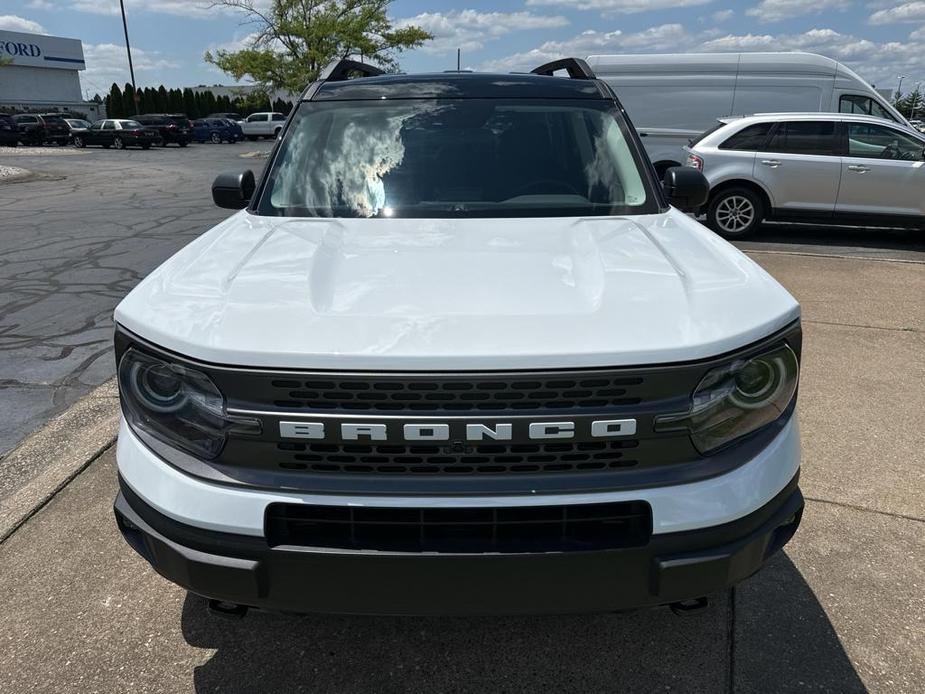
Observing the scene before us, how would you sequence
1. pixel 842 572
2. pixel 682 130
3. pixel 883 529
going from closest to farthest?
pixel 842 572
pixel 883 529
pixel 682 130

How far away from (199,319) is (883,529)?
2.85 meters

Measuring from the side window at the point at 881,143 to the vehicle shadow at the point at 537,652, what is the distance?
8970mm

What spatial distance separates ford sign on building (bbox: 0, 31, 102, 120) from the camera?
60.5m

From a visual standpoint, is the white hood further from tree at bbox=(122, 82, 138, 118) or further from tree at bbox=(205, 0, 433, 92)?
tree at bbox=(122, 82, 138, 118)

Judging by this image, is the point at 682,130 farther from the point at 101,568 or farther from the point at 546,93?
the point at 101,568

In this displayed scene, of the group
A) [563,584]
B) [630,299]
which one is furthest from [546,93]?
[563,584]

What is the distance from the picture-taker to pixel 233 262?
226 cm

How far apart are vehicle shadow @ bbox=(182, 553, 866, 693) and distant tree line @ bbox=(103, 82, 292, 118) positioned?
41.7 m

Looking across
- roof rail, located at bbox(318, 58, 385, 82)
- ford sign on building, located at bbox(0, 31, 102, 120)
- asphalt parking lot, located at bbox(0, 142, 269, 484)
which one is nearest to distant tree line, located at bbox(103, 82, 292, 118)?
ford sign on building, located at bbox(0, 31, 102, 120)

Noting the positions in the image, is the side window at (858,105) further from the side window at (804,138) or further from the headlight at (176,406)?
the headlight at (176,406)

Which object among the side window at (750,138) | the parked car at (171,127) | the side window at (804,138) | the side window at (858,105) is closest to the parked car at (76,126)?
the parked car at (171,127)

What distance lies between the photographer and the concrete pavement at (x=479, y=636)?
87.7 inches

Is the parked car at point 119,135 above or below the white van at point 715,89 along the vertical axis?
below

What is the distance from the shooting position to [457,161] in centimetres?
308
